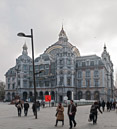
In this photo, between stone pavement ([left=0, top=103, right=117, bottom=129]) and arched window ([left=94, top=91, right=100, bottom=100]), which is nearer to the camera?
stone pavement ([left=0, top=103, right=117, bottom=129])

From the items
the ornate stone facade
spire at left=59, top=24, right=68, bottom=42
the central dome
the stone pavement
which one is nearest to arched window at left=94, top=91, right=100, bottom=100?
the ornate stone facade

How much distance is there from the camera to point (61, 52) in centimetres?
8281

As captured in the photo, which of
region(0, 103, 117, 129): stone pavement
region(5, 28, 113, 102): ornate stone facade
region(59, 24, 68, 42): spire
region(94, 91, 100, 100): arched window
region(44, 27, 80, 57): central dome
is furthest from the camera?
region(59, 24, 68, 42): spire

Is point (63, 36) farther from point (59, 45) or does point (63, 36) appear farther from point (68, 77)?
point (68, 77)

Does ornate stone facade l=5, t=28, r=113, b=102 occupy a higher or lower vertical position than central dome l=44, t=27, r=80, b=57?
lower

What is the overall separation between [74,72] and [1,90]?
2102 inches

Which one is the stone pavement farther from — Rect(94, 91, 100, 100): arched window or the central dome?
the central dome

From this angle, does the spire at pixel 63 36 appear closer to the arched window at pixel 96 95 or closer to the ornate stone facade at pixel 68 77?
the ornate stone facade at pixel 68 77

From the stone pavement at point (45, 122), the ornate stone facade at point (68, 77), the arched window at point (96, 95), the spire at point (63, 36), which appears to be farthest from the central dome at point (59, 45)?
the stone pavement at point (45, 122)

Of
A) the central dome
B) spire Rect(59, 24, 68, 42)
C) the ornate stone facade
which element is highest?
spire Rect(59, 24, 68, 42)

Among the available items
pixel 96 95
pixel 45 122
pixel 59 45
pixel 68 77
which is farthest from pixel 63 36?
pixel 45 122

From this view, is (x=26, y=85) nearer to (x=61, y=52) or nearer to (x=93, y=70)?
(x=61, y=52)

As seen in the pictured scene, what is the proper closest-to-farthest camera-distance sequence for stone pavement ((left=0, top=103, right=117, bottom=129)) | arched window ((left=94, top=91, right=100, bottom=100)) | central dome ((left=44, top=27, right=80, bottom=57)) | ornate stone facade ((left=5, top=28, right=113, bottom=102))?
stone pavement ((left=0, top=103, right=117, bottom=129))
arched window ((left=94, top=91, right=100, bottom=100))
ornate stone facade ((left=5, top=28, right=113, bottom=102))
central dome ((left=44, top=27, right=80, bottom=57))

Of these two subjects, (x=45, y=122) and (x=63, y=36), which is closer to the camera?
(x=45, y=122)
